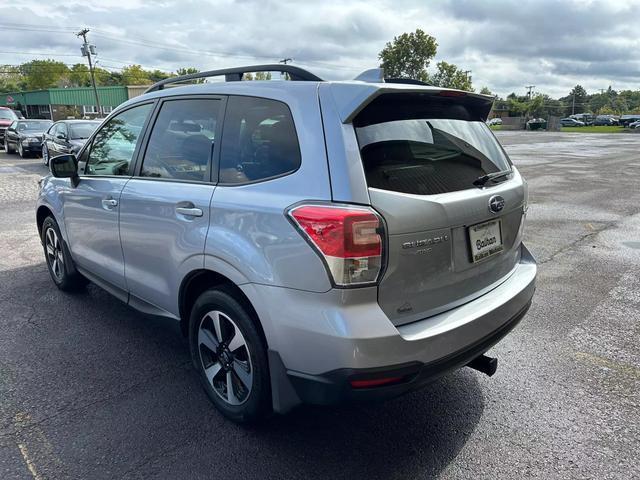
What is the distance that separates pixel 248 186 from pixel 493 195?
131cm

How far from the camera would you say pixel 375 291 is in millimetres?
2137

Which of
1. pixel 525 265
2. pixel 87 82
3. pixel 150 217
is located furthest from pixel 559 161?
pixel 87 82

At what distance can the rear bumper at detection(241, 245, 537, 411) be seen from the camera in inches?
82.0

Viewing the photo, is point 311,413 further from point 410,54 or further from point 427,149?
point 410,54

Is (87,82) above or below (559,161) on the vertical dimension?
above

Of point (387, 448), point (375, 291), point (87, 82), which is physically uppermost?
point (87, 82)

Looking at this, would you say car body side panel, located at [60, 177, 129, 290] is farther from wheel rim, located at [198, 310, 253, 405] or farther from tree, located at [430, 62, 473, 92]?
tree, located at [430, 62, 473, 92]

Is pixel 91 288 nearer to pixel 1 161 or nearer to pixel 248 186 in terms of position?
pixel 248 186

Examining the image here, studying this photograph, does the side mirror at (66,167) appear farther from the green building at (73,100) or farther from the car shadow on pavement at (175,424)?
the green building at (73,100)

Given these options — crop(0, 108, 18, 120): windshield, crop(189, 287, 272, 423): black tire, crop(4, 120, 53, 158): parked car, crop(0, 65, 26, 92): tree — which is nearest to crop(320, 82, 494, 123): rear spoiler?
crop(189, 287, 272, 423): black tire

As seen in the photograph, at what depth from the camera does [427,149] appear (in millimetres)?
2562

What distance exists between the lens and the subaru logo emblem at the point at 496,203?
8.46 feet

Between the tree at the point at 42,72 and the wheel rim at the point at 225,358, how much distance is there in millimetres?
113222

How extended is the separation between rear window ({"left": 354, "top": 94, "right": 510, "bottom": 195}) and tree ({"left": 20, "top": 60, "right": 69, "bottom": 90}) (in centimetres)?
11367
